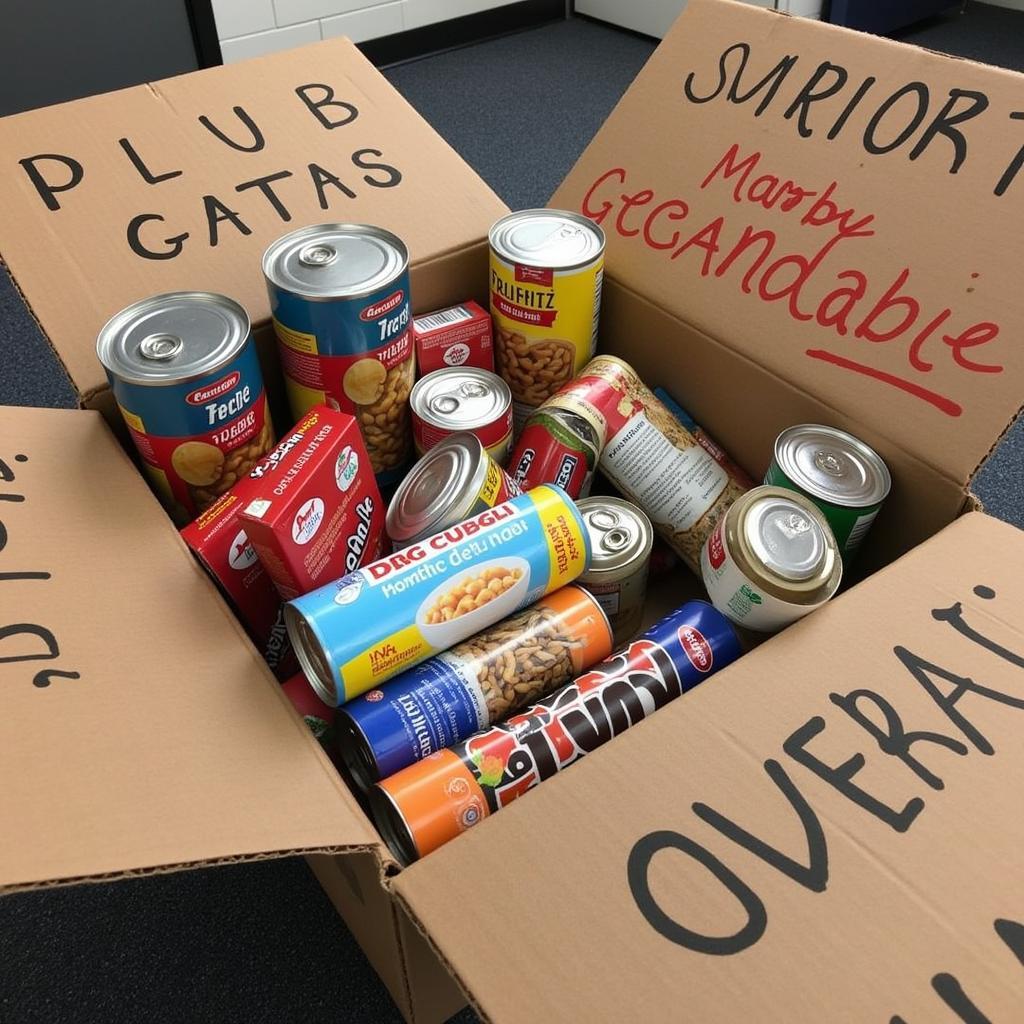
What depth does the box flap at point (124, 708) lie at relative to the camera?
56 centimetres

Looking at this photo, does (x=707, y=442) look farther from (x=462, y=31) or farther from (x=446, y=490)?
(x=462, y=31)

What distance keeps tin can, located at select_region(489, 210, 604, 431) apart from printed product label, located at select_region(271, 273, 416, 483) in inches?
5.3

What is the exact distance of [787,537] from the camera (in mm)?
804

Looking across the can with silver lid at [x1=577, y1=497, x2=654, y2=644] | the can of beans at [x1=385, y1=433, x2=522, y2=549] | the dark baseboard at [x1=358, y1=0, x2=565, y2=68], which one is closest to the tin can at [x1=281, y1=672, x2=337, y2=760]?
the can of beans at [x1=385, y1=433, x2=522, y2=549]

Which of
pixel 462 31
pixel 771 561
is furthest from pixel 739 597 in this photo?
pixel 462 31

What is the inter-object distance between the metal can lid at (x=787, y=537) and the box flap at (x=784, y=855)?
80 millimetres

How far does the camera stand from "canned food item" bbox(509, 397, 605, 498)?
0.95m

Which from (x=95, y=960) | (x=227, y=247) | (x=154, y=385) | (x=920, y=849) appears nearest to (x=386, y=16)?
(x=227, y=247)

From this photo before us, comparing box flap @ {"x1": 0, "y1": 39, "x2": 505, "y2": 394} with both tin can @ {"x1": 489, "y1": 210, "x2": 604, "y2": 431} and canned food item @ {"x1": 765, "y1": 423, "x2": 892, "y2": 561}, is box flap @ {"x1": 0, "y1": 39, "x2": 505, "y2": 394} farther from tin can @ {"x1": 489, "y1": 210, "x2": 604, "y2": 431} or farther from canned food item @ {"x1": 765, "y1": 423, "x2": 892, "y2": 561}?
canned food item @ {"x1": 765, "y1": 423, "x2": 892, "y2": 561}

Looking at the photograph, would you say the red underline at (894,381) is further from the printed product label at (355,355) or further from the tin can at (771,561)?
the printed product label at (355,355)

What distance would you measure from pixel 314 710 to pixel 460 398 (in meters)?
0.37

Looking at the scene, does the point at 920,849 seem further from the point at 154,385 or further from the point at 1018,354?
the point at 154,385

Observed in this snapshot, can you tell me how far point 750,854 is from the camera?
0.58 m

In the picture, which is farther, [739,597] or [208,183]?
[208,183]
